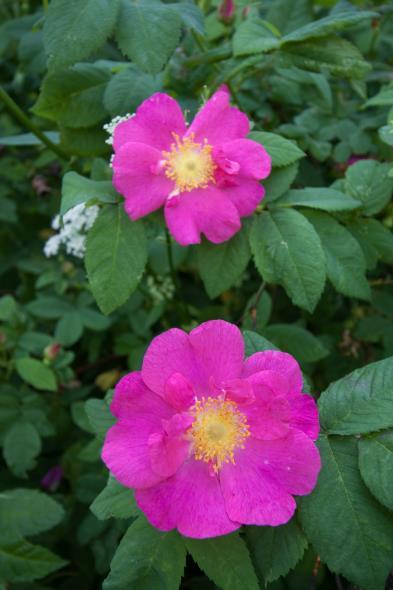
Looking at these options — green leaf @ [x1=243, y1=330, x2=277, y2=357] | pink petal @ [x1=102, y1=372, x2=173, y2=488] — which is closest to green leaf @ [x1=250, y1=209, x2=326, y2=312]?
green leaf @ [x1=243, y1=330, x2=277, y2=357]

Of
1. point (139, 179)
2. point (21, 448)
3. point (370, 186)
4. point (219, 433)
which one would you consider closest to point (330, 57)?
point (370, 186)

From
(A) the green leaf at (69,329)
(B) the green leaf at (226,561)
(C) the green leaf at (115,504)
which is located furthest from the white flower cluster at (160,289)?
(B) the green leaf at (226,561)

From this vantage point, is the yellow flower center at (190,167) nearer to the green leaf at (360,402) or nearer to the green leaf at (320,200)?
the green leaf at (320,200)

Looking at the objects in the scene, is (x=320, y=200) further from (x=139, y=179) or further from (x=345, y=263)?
(x=139, y=179)

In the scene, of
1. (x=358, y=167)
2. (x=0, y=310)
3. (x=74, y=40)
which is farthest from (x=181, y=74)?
(x=0, y=310)

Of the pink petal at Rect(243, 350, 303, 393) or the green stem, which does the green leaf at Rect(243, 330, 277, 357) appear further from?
the green stem

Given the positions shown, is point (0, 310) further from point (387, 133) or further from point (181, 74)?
point (387, 133)
